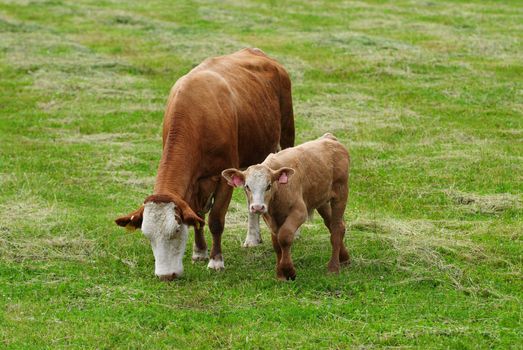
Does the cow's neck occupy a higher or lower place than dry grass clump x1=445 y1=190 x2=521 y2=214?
higher

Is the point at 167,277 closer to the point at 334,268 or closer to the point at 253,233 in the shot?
the point at 334,268

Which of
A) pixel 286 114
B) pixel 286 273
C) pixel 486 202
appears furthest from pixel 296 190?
pixel 486 202

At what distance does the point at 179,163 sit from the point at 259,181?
124 centimetres

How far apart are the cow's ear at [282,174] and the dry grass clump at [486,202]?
427 cm

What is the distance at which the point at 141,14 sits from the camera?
35.0 m

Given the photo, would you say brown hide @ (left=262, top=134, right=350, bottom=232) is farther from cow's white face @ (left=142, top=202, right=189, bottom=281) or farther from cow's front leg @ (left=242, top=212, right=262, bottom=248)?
cow's front leg @ (left=242, top=212, right=262, bottom=248)

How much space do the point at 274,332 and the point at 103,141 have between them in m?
9.99

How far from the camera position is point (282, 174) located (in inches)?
369

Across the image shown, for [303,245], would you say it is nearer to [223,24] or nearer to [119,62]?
[119,62]

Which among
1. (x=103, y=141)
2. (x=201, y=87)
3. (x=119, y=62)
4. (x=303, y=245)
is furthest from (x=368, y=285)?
(x=119, y=62)

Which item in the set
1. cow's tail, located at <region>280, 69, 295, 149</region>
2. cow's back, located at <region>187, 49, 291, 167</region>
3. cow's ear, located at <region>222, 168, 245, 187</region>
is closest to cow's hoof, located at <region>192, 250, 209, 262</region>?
cow's back, located at <region>187, 49, 291, 167</region>

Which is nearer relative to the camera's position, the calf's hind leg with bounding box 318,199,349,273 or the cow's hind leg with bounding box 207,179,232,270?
the calf's hind leg with bounding box 318,199,349,273

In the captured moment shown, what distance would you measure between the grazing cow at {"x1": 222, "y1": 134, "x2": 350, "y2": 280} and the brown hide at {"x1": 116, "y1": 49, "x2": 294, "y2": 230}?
30.7 inches

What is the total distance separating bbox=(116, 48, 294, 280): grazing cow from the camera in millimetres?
9648
